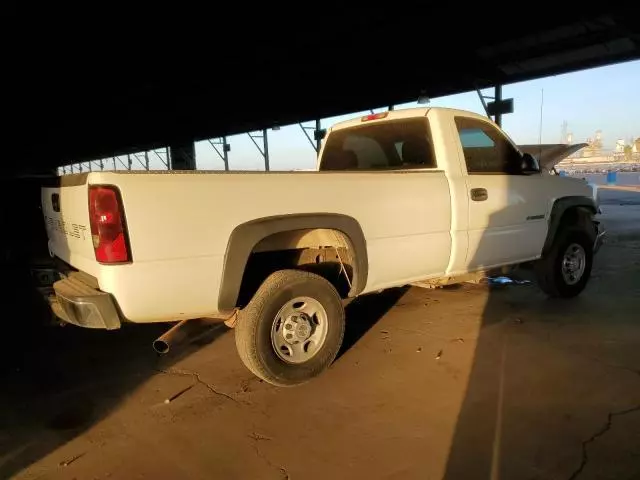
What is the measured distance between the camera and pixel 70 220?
10.8 ft

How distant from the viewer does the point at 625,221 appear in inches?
524

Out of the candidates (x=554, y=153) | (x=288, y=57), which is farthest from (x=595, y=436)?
(x=288, y=57)

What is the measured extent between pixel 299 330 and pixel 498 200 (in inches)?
95.8

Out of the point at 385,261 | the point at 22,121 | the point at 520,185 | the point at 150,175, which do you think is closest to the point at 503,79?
the point at 520,185

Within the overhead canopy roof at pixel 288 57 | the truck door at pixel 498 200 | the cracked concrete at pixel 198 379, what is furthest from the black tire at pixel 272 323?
the overhead canopy roof at pixel 288 57

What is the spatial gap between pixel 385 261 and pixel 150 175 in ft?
6.34

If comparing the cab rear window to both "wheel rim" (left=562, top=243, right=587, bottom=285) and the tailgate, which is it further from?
the tailgate

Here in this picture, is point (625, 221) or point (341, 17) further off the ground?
point (341, 17)

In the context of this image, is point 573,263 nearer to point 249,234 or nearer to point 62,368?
point 249,234

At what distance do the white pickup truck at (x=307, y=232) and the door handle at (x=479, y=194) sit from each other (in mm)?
17

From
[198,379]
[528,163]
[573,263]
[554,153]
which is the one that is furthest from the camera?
[554,153]

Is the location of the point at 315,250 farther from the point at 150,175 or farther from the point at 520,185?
the point at 520,185

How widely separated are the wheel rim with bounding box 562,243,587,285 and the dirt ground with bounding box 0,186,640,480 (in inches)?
29.7

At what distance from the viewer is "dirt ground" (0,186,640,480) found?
2590 millimetres
